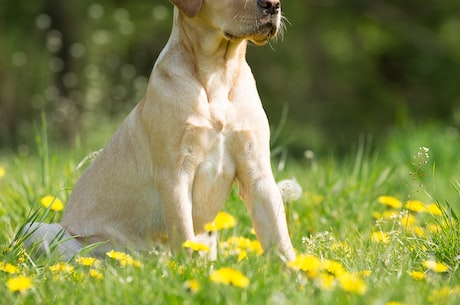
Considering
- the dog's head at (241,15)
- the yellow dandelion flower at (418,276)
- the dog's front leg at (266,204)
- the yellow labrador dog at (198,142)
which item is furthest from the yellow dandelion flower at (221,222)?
the yellow dandelion flower at (418,276)

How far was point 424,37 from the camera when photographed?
1644 cm

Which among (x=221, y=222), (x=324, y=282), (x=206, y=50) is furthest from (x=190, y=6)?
(x=324, y=282)

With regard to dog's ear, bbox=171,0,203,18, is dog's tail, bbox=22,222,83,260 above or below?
below

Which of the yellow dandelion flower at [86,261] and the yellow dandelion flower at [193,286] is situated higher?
the yellow dandelion flower at [193,286]

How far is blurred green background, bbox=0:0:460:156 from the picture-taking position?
550 inches

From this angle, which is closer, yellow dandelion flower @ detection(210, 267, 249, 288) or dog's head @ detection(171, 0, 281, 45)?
yellow dandelion flower @ detection(210, 267, 249, 288)

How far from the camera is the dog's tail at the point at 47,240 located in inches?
139

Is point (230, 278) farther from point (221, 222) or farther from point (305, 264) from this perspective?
point (221, 222)

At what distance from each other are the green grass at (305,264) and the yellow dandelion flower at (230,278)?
31mm

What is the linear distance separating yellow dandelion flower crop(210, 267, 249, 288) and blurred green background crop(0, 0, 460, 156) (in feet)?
30.3

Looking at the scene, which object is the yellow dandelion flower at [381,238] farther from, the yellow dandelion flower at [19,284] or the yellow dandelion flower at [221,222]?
the yellow dandelion flower at [19,284]

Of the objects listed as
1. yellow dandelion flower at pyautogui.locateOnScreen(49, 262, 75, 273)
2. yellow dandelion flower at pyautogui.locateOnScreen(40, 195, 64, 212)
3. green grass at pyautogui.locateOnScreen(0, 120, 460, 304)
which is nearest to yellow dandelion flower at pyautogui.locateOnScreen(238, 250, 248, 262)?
green grass at pyautogui.locateOnScreen(0, 120, 460, 304)

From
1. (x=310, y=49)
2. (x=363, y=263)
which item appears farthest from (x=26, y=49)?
(x=363, y=263)

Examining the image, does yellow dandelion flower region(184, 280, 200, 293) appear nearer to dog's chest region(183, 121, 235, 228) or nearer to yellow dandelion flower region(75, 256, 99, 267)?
yellow dandelion flower region(75, 256, 99, 267)
